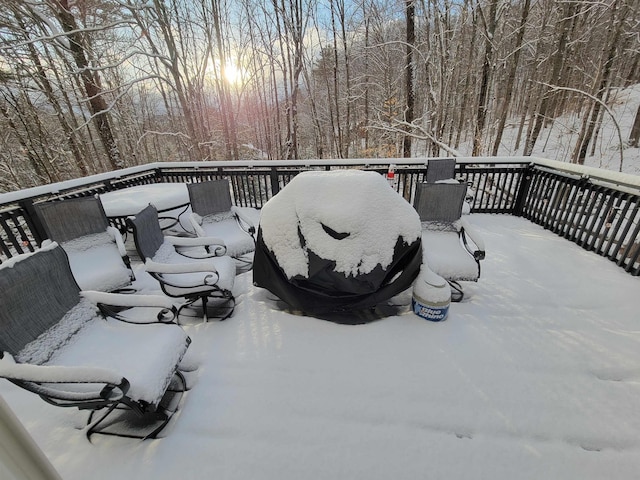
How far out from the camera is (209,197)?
3.73 metres

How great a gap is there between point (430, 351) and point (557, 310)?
1.42 metres

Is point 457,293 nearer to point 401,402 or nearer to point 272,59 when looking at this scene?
point 401,402

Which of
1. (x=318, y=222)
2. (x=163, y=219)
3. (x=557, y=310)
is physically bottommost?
(x=557, y=310)

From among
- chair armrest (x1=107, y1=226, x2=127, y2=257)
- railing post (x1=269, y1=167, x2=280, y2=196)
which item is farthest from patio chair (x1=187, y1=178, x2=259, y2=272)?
railing post (x1=269, y1=167, x2=280, y2=196)

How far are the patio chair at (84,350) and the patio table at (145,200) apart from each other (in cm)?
161

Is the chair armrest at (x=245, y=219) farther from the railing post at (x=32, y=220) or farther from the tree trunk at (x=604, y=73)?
the tree trunk at (x=604, y=73)

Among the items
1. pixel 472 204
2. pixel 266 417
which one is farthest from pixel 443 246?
pixel 472 204

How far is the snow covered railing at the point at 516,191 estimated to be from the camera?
293 centimetres

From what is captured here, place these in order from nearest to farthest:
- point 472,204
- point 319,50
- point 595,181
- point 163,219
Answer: point 595,181, point 163,219, point 472,204, point 319,50

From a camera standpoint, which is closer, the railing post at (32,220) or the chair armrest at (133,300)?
the chair armrest at (133,300)

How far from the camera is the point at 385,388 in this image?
178cm

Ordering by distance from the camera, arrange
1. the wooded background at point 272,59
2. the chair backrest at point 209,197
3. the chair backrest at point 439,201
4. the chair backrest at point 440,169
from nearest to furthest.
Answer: the chair backrest at point 439,201 → the chair backrest at point 209,197 → the chair backrest at point 440,169 → the wooded background at point 272,59

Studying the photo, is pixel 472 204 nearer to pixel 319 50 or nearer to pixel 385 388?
pixel 385 388

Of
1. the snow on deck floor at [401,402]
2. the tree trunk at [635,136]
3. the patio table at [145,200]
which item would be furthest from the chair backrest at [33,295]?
the tree trunk at [635,136]
